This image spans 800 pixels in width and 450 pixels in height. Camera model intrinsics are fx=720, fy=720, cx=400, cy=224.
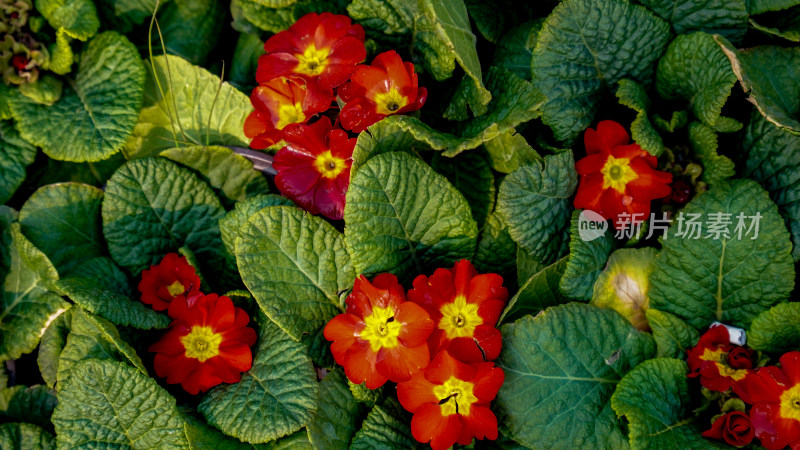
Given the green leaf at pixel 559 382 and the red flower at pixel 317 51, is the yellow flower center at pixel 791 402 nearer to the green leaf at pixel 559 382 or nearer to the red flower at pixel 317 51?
the green leaf at pixel 559 382

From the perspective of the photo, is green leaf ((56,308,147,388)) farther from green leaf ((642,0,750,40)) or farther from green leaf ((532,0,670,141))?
green leaf ((642,0,750,40))

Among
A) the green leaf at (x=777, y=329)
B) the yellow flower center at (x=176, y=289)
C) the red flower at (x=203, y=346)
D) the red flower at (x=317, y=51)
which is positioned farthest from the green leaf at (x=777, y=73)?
the yellow flower center at (x=176, y=289)

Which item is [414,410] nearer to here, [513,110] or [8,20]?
[513,110]

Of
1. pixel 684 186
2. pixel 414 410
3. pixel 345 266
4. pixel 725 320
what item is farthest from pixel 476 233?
pixel 725 320

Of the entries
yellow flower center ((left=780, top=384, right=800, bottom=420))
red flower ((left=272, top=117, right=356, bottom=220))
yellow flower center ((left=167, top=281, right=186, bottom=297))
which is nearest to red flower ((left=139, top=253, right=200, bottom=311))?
yellow flower center ((left=167, top=281, right=186, bottom=297))

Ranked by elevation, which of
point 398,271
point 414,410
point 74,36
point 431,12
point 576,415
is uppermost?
point 431,12

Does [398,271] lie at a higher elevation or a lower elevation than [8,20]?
lower

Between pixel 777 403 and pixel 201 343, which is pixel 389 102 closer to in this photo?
pixel 201 343
